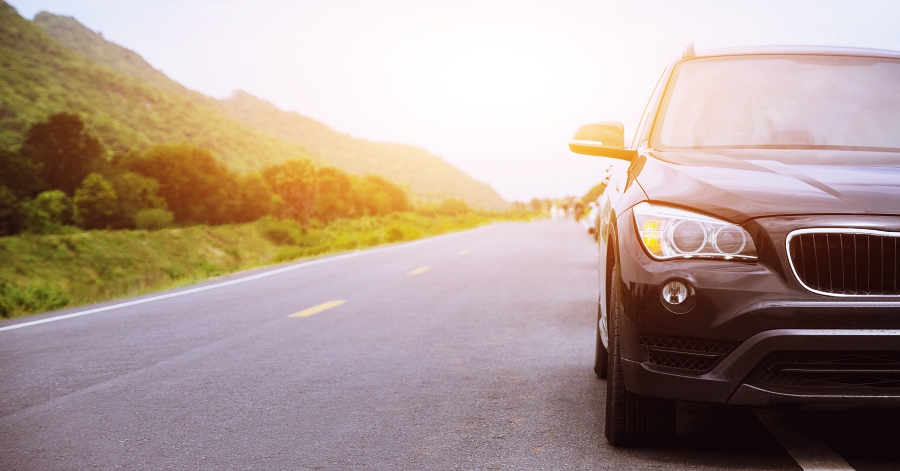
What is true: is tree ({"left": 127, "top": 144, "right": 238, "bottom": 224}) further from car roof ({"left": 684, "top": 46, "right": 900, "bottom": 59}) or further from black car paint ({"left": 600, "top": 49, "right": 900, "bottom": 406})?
black car paint ({"left": 600, "top": 49, "right": 900, "bottom": 406})

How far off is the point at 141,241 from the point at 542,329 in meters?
38.2

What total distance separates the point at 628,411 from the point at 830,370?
0.91 m

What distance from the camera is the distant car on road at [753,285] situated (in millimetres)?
2918

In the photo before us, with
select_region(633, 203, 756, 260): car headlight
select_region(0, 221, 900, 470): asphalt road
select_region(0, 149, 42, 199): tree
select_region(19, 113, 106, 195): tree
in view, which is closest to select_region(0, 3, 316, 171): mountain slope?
select_region(19, 113, 106, 195): tree

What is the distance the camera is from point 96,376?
224 inches

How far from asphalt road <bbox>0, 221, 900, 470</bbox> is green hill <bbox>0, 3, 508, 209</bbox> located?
63669 millimetres

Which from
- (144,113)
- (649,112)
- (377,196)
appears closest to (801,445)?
(649,112)

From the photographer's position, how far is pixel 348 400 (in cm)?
482

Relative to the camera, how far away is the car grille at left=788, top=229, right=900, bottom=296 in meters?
2.91

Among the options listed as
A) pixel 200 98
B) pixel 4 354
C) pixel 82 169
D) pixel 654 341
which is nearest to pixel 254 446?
pixel 654 341

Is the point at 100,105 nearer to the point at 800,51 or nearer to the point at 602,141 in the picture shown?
the point at 602,141

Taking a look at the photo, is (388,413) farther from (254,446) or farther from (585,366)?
(585,366)

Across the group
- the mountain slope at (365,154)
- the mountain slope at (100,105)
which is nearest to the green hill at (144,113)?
the mountain slope at (100,105)

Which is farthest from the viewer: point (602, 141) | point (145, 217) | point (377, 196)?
point (377, 196)
